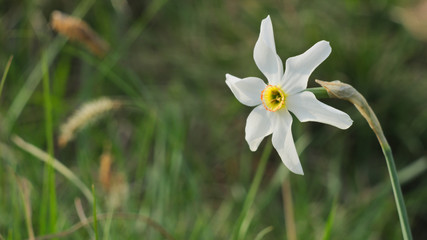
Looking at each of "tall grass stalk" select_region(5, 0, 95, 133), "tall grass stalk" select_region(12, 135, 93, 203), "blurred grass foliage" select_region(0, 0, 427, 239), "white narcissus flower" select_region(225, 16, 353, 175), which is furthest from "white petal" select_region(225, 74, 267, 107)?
"tall grass stalk" select_region(5, 0, 95, 133)

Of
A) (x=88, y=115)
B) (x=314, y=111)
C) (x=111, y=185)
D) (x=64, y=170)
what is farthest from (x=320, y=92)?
(x=111, y=185)

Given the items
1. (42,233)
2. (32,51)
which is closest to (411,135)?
(42,233)

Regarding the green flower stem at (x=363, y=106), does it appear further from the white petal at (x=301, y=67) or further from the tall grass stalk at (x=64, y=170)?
the tall grass stalk at (x=64, y=170)

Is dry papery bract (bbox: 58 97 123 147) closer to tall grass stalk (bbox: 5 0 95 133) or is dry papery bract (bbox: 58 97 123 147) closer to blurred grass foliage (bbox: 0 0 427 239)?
blurred grass foliage (bbox: 0 0 427 239)

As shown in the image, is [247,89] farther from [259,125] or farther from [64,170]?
[64,170]

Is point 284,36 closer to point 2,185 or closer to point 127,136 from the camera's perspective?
point 127,136

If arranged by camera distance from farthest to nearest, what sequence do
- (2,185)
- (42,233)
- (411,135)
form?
(411,135) < (2,185) < (42,233)

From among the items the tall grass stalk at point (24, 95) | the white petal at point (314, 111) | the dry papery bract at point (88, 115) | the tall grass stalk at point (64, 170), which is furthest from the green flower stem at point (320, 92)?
the tall grass stalk at point (24, 95)
